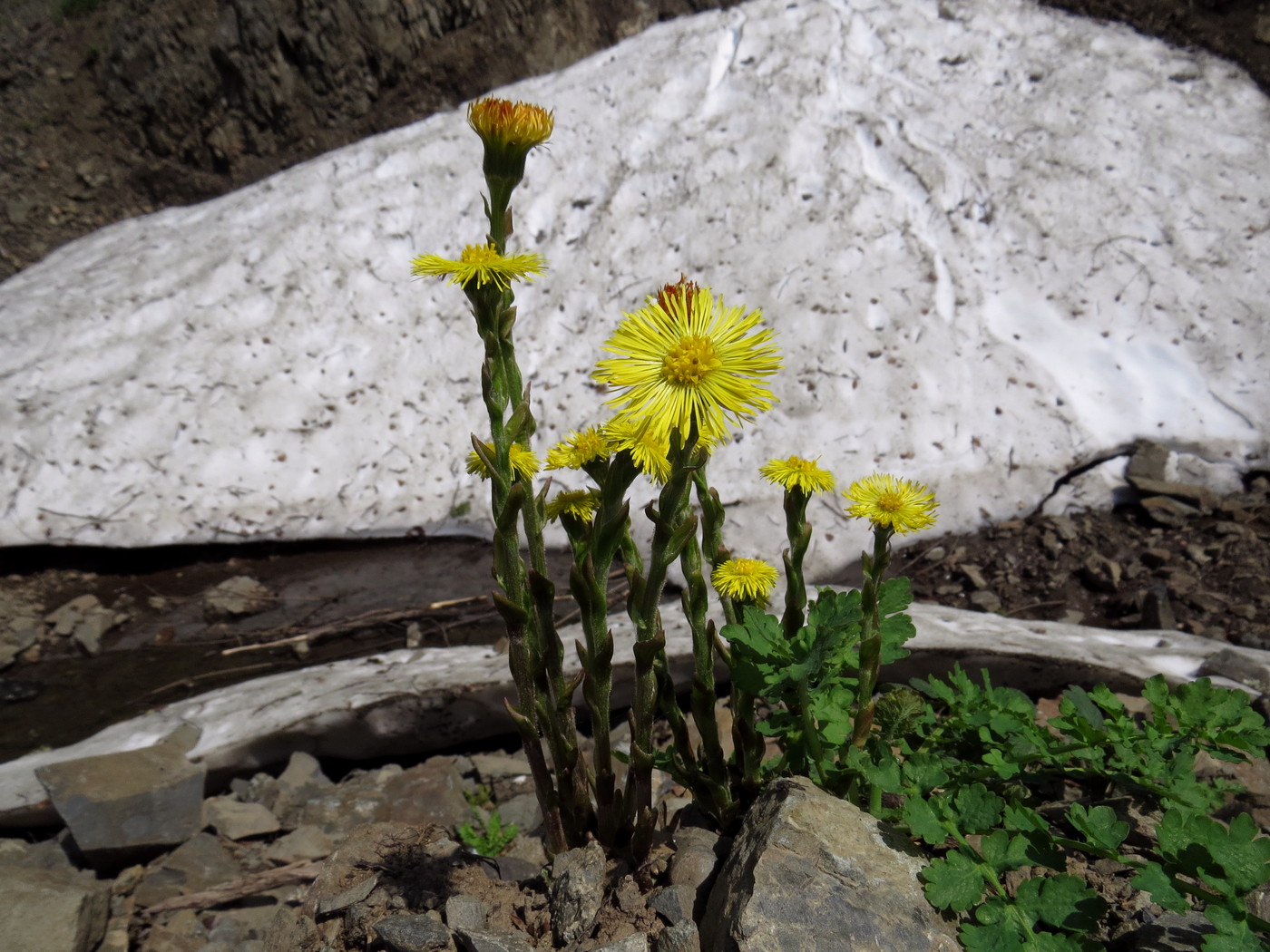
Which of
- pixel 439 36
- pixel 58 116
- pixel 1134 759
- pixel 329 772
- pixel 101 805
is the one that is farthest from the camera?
pixel 58 116

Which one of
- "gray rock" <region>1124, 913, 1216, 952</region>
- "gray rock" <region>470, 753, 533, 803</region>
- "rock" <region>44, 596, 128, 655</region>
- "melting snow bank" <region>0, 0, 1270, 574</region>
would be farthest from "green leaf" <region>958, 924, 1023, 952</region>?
"rock" <region>44, 596, 128, 655</region>

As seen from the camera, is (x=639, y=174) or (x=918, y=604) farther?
(x=639, y=174)

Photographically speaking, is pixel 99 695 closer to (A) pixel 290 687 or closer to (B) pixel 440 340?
(A) pixel 290 687

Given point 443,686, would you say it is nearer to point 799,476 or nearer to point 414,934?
point 414,934

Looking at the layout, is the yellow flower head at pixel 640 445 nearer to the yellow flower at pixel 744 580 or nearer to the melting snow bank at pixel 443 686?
the yellow flower at pixel 744 580

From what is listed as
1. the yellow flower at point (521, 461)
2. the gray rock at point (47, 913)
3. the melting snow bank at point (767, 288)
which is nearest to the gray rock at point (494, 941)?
the yellow flower at point (521, 461)

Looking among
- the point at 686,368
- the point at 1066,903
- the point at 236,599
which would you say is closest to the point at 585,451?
the point at 686,368

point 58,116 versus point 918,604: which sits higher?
point 58,116

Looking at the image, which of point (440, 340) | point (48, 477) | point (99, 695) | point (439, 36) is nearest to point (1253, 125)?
point (440, 340)
